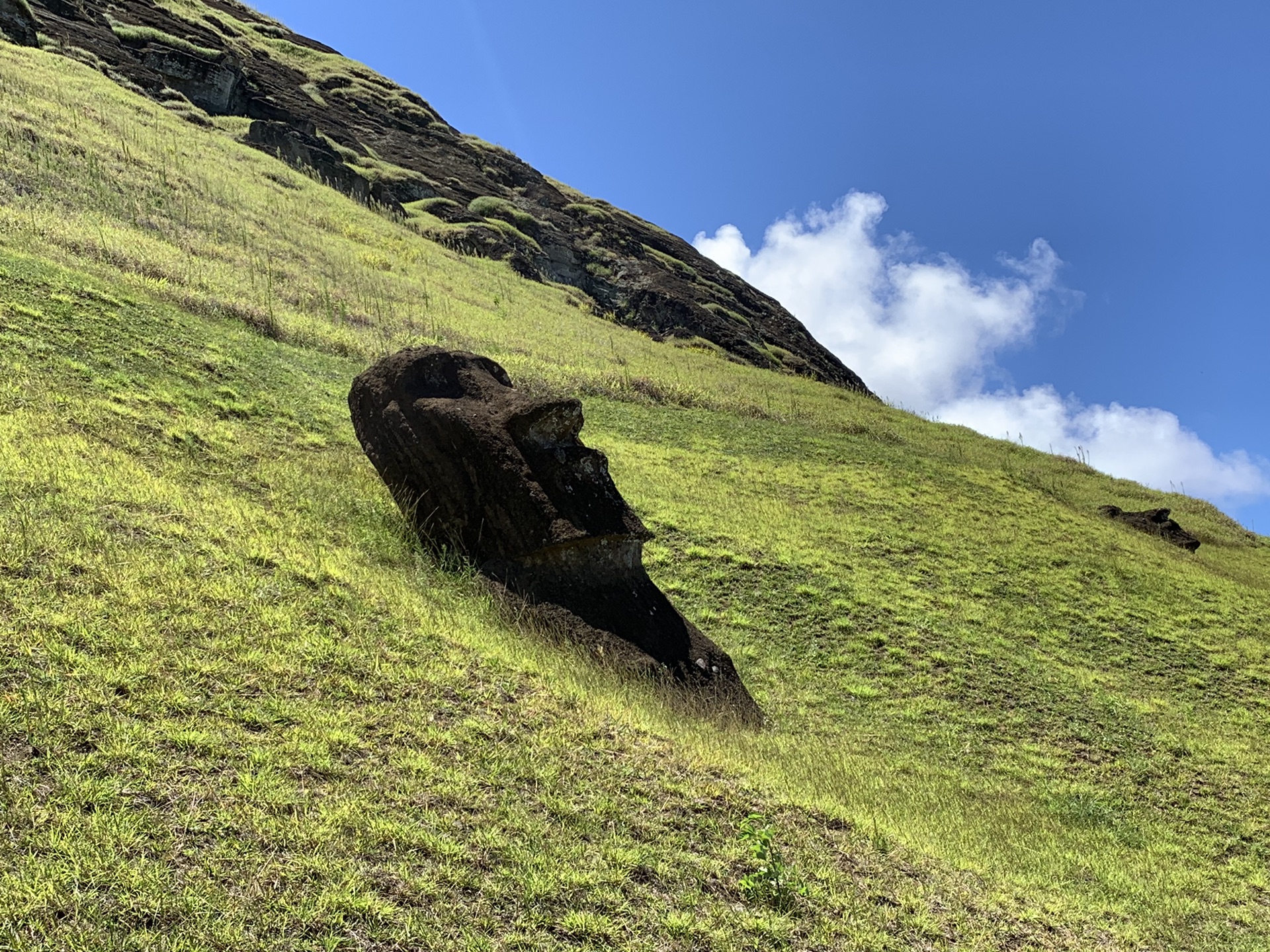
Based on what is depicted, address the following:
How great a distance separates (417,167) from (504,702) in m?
63.4

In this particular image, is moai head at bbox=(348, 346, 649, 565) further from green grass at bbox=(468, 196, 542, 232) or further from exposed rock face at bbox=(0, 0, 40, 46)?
green grass at bbox=(468, 196, 542, 232)

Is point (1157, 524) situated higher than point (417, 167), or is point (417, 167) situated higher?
point (417, 167)

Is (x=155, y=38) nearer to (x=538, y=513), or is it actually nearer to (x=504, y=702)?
(x=538, y=513)

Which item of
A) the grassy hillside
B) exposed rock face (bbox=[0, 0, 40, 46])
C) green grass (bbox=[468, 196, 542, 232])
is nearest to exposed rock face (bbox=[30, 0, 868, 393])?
green grass (bbox=[468, 196, 542, 232])

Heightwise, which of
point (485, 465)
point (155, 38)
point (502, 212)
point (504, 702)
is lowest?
point (504, 702)

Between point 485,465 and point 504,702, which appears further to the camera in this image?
point 485,465

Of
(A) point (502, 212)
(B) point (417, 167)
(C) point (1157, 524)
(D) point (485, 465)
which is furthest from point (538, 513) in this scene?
(B) point (417, 167)

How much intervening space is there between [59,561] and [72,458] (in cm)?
290

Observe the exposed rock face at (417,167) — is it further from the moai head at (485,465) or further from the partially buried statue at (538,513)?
the partially buried statue at (538,513)

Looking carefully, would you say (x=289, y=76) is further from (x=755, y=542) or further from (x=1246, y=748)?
(x=1246, y=748)

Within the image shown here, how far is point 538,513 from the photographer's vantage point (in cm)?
903

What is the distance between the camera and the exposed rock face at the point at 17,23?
38.8 metres

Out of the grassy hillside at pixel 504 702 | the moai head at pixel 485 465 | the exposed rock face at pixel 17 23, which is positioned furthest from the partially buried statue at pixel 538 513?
the exposed rock face at pixel 17 23

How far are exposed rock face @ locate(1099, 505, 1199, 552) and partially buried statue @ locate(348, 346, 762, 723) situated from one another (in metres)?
22.1
